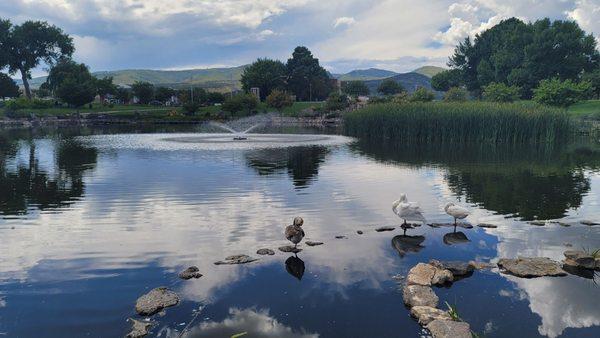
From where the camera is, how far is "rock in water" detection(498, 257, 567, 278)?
14430mm

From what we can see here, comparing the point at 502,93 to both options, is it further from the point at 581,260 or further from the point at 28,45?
the point at 28,45

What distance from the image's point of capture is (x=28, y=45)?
148 metres

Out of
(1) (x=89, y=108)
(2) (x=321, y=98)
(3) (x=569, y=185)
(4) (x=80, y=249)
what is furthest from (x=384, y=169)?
(2) (x=321, y=98)

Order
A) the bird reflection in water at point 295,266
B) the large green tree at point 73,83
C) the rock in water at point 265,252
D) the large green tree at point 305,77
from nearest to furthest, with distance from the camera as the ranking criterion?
the bird reflection in water at point 295,266
the rock in water at point 265,252
the large green tree at point 73,83
the large green tree at point 305,77

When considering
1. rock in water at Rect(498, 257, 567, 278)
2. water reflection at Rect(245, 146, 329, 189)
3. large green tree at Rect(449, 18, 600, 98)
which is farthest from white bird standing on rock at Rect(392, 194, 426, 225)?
large green tree at Rect(449, 18, 600, 98)

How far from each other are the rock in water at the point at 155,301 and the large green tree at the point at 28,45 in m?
159

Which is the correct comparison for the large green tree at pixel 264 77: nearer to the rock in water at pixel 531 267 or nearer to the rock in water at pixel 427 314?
the rock in water at pixel 531 267

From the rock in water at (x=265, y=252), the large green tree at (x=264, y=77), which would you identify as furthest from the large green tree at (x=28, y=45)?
the rock in water at (x=265, y=252)

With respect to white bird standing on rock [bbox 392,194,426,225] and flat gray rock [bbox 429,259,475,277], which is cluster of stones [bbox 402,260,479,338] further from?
white bird standing on rock [bbox 392,194,426,225]

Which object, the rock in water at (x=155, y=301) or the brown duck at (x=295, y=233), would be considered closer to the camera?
the rock in water at (x=155, y=301)

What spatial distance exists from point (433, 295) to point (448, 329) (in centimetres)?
203

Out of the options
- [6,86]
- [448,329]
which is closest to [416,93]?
[448,329]

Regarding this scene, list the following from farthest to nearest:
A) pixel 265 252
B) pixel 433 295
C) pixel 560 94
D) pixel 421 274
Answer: pixel 560 94, pixel 265 252, pixel 421 274, pixel 433 295

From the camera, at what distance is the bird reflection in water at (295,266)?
14.3 meters
